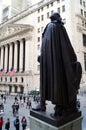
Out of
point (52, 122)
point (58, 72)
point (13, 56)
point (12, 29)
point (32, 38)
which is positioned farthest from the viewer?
point (13, 56)

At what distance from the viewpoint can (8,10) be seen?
258ft

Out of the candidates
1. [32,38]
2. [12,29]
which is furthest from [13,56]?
[32,38]

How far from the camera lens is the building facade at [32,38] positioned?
43438 mm

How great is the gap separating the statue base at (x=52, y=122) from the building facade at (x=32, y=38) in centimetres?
3641

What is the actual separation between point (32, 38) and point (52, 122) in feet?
157

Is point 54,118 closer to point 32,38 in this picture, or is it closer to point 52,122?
point 52,122

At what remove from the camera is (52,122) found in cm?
382

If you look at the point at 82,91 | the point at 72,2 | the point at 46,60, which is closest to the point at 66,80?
the point at 46,60

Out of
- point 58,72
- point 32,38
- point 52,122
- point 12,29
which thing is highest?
point 12,29

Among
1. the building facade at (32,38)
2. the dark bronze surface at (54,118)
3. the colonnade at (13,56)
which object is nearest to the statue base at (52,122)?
the dark bronze surface at (54,118)

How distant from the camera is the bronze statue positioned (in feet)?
13.5

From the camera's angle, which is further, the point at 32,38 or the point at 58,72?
the point at 32,38

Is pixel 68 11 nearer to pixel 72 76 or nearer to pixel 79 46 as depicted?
pixel 79 46

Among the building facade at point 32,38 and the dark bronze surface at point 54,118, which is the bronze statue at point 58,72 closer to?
the dark bronze surface at point 54,118
